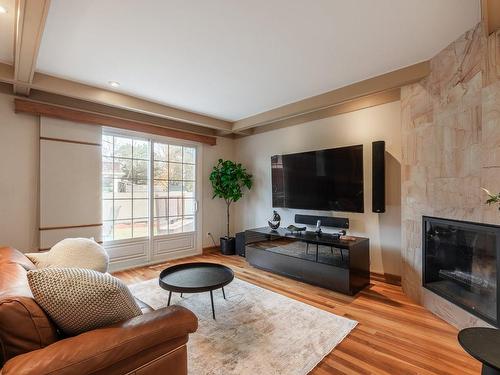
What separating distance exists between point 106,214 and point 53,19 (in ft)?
8.61

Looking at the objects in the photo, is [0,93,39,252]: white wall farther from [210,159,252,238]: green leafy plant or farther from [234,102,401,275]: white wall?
[234,102,401,275]: white wall

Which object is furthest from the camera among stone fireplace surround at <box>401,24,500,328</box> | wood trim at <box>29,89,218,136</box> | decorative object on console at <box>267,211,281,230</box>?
decorative object on console at <box>267,211,281,230</box>

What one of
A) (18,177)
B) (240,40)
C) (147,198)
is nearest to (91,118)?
(18,177)

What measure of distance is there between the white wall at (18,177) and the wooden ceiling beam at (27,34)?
1.73 ft

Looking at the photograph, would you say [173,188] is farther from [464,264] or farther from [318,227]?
[464,264]

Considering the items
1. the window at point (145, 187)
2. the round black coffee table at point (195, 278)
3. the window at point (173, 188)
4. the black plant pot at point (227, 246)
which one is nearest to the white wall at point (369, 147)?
the black plant pot at point (227, 246)

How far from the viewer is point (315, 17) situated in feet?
6.36

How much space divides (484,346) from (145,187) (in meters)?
4.29

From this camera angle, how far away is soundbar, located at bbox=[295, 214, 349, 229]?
366 centimetres

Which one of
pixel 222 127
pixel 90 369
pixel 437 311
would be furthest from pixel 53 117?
pixel 437 311

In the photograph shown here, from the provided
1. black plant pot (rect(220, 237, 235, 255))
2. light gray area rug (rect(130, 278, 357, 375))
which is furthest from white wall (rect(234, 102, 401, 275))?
light gray area rug (rect(130, 278, 357, 375))

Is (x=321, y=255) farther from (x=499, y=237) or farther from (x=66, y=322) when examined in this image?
(x=66, y=322)

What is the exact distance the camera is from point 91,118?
3.56 meters

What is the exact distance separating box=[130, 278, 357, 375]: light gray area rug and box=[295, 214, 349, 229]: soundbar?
54.9 inches
